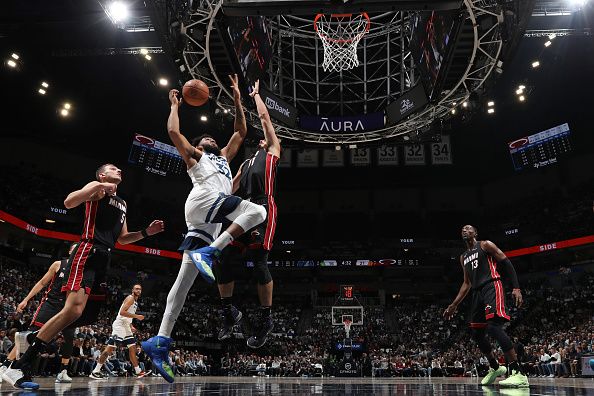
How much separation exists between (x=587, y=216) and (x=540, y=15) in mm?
15640

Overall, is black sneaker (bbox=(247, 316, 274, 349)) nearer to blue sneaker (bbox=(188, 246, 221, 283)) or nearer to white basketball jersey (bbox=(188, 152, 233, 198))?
blue sneaker (bbox=(188, 246, 221, 283))

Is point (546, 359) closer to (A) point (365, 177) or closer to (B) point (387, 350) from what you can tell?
(B) point (387, 350)

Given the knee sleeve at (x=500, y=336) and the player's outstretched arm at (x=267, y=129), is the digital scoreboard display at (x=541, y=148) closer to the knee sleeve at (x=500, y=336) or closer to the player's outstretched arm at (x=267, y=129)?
the knee sleeve at (x=500, y=336)

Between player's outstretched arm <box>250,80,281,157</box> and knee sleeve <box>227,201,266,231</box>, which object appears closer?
knee sleeve <box>227,201,266,231</box>

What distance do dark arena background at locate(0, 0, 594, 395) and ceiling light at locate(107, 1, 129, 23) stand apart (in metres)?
0.06

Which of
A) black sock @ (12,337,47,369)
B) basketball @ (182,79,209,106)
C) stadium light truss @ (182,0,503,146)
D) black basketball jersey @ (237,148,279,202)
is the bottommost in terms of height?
black sock @ (12,337,47,369)

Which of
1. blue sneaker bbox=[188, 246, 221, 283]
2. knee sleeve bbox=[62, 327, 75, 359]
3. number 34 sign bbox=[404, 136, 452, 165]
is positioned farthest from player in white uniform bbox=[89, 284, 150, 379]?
number 34 sign bbox=[404, 136, 452, 165]

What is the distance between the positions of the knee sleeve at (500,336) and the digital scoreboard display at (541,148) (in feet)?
69.0

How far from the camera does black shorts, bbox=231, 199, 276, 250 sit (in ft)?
14.9

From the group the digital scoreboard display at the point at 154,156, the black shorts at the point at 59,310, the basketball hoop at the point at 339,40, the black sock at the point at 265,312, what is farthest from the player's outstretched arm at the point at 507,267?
the digital scoreboard display at the point at 154,156

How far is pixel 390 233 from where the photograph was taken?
3378 cm

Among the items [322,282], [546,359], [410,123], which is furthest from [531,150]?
[322,282]

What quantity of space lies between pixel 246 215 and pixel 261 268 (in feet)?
2.77

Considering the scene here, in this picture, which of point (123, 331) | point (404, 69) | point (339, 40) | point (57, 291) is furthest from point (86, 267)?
point (404, 69)
